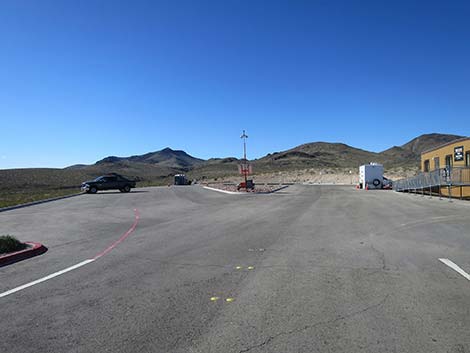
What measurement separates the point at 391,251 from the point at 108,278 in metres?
6.12

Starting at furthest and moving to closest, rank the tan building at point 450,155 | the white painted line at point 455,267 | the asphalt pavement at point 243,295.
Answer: the tan building at point 450,155 < the white painted line at point 455,267 < the asphalt pavement at point 243,295

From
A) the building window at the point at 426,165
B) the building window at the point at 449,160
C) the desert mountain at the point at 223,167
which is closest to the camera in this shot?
the building window at the point at 449,160

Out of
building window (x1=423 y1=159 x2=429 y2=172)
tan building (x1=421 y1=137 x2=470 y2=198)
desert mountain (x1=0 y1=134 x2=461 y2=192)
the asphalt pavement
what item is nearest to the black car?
desert mountain (x1=0 y1=134 x2=461 y2=192)

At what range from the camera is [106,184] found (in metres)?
43.9

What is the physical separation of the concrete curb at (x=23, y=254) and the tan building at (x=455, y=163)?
23.2 meters

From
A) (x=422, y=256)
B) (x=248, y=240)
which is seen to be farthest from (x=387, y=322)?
(x=248, y=240)

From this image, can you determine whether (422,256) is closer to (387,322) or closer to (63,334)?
(387,322)

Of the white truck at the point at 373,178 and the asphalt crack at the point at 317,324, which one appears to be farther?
the white truck at the point at 373,178

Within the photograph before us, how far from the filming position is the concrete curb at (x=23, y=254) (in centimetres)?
877

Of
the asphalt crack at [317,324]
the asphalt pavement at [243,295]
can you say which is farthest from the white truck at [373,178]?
the asphalt crack at [317,324]

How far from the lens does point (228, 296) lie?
5832 mm

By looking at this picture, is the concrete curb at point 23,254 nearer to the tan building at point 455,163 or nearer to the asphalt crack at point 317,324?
the asphalt crack at point 317,324

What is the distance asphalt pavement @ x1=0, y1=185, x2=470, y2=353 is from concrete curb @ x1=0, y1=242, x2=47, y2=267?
338 millimetres

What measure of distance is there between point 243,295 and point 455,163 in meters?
27.3
